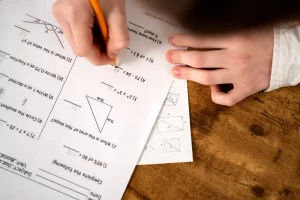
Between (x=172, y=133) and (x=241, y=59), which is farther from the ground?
(x=241, y=59)

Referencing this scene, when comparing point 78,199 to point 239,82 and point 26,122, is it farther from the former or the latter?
point 239,82

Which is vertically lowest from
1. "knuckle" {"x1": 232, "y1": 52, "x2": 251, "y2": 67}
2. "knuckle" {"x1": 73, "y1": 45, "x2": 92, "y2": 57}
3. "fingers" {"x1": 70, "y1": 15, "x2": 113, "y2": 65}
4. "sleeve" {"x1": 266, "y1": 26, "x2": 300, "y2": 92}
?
"knuckle" {"x1": 73, "y1": 45, "x2": 92, "y2": 57}

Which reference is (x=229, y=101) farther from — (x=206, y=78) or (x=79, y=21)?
(x=79, y=21)

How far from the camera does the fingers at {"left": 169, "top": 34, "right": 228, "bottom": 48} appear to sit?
495 millimetres

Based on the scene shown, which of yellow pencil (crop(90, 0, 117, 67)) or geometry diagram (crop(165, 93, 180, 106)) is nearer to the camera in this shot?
yellow pencil (crop(90, 0, 117, 67))

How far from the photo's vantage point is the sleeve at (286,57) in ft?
1.57

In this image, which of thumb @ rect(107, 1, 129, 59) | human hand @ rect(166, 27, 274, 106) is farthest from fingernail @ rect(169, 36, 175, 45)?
thumb @ rect(107, 1, 129, 59)

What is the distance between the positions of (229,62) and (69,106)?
271 millimetres

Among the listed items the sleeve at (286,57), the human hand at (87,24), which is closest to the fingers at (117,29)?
the human hand at (87,24)

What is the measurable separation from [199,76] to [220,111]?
0.07 metres

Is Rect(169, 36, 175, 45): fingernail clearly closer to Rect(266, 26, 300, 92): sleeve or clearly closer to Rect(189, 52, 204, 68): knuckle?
Rect(189, 52, 204, 68): knuckle

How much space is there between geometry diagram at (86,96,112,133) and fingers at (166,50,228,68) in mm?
140

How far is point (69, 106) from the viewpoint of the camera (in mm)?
497

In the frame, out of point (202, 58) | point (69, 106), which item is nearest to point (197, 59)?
point (202, 58)
